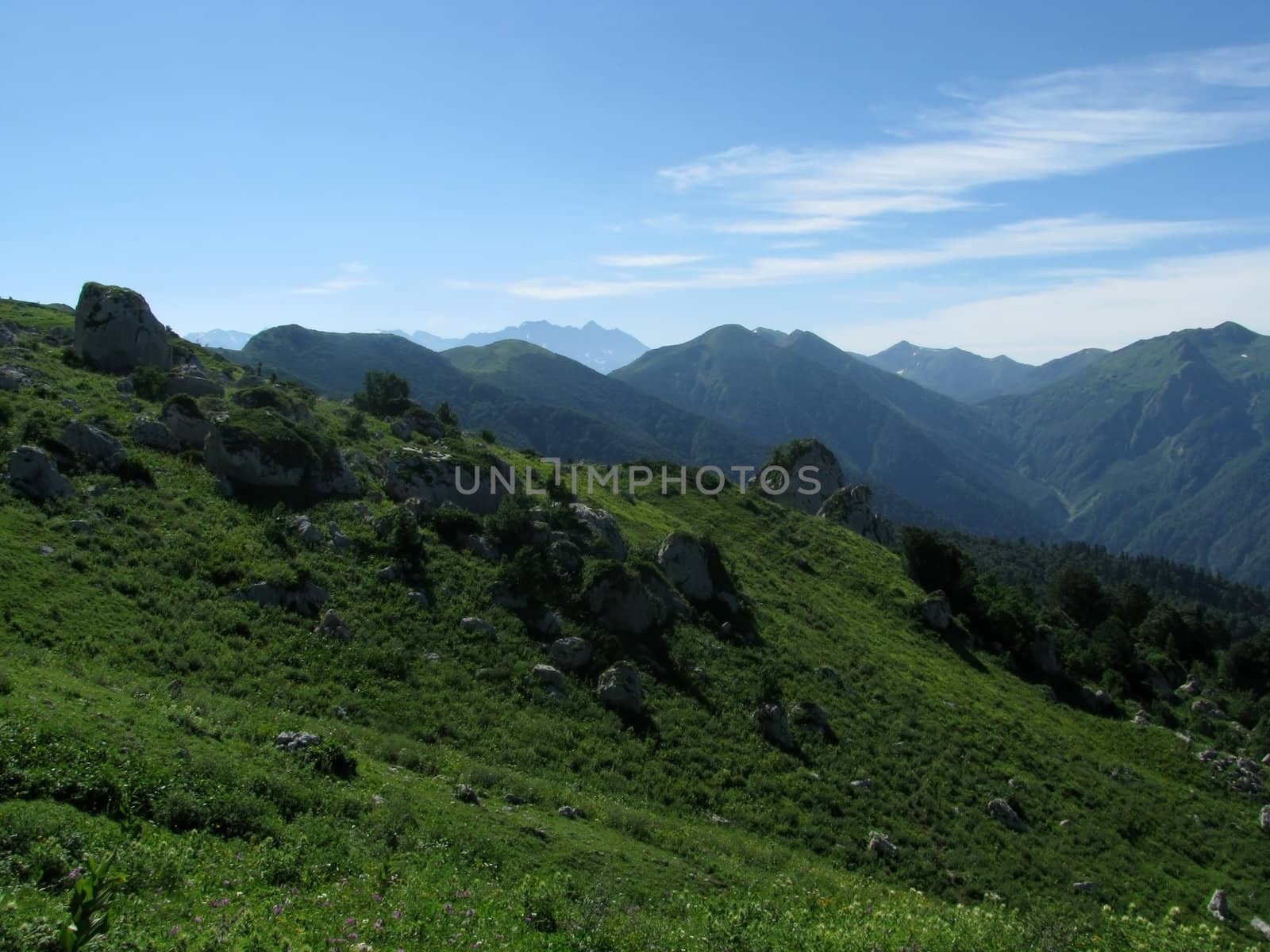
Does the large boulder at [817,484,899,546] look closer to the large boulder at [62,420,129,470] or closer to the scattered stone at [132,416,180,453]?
the scattered stone at [132,416,180,453]

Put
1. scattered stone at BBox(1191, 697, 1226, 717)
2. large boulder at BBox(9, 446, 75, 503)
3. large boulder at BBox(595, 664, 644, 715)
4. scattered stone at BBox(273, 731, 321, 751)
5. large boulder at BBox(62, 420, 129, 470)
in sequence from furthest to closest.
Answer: scattered stone at BBox(1191, 697, 1226, 717), large boulder at BBox(62, 420, 129, 470), large boulder at BBox(595, 664, 644, 715), large boulder at BBox(9, 446, 75, 503), scattered stone at BBox(273, 731, 321, 751)

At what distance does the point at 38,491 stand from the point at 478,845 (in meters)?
23.7

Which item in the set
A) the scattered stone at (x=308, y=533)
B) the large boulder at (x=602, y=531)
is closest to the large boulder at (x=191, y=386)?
the scattered stone at (x=308, y=533)

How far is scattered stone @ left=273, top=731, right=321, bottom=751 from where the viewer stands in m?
18.0

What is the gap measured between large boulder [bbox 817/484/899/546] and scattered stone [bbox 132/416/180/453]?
59.3 m

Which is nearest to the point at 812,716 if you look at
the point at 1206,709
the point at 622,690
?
the point at 622,690

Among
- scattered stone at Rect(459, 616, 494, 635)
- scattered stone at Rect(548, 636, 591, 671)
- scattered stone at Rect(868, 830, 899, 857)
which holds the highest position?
scattered stone at Rect(459, 616, 494, 635)

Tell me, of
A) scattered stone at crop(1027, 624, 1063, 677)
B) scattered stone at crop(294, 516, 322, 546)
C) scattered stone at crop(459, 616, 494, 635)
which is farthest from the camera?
scattered stone at crop(1027, 624, 1063, 677)

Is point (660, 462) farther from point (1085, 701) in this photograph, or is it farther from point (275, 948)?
point (275, 948)

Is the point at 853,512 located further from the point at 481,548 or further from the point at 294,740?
the point at 294,740

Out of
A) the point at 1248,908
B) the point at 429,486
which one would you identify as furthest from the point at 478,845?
the point at 1248,908

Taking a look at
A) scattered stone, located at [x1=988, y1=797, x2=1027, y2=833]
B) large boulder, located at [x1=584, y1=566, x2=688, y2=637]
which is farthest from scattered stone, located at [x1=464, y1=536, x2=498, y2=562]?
Answer: scattered stone, located at [x1=988, y1=797, x2=1027, y2=833]

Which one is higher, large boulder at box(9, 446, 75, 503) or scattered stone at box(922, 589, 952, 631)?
large boulder at box(9, 446, 75, 503)

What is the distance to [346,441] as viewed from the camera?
48.1 meters
